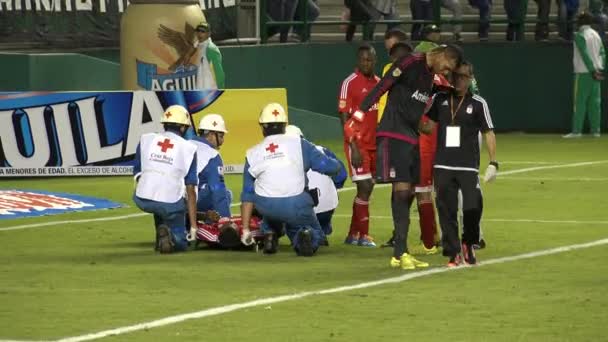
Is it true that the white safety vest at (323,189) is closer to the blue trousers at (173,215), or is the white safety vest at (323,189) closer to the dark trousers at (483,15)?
the blue trousers at (173,215)

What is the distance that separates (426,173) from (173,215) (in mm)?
2322

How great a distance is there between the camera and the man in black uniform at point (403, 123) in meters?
14.6

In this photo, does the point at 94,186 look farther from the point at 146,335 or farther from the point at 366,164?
the point at 146,335

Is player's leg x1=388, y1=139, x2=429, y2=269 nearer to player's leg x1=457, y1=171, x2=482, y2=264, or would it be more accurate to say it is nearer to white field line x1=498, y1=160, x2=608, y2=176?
player's leg x1=457, y1=171, x2=482, y2=264

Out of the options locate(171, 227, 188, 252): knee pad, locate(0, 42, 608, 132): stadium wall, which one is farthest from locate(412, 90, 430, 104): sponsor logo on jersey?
locate(0, 42, 608, 132): stadium wall

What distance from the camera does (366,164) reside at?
53.8ft

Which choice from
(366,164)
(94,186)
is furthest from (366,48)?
(94,186)

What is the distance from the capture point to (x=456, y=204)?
14.5 meters

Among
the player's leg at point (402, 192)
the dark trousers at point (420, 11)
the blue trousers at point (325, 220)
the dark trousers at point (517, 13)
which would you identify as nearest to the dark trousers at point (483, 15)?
the dark trousers at point (517, 13)

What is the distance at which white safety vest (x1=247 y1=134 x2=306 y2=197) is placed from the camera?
15.5m

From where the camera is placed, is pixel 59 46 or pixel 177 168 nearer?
pixel 177 168

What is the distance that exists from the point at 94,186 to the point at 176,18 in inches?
203

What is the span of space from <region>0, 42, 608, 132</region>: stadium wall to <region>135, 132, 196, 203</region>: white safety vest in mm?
11372

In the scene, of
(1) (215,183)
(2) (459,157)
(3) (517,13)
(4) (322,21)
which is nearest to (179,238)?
(1) (215,183)
